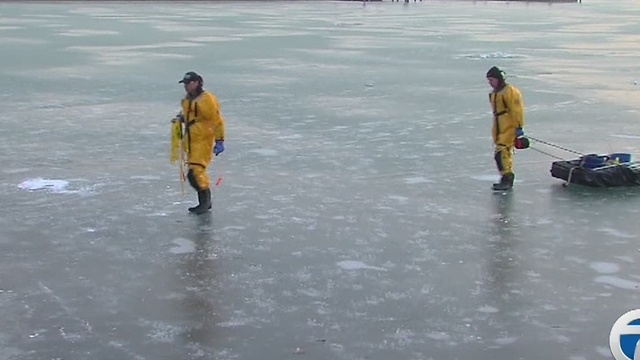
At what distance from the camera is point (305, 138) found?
34.7ft

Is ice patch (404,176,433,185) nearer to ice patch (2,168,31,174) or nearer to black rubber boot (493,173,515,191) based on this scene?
black rubber boot (493,173,515,191)

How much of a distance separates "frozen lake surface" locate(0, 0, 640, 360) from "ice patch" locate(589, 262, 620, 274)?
23mm

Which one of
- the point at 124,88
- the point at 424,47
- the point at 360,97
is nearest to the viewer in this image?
the point at 360,97

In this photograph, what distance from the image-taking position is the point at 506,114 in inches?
325

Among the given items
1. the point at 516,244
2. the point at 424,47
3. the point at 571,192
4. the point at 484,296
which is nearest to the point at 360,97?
the point at 571,192

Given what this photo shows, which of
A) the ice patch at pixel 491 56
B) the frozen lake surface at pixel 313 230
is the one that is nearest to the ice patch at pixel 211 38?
the ice patch at pixel 491 56

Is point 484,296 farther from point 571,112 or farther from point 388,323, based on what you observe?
point 571,112

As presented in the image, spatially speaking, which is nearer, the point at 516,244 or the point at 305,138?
the point at 516,244

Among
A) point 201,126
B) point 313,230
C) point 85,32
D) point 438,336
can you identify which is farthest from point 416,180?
point 85,32

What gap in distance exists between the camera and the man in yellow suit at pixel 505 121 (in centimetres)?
816

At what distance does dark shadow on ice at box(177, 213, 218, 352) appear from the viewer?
4.88 m

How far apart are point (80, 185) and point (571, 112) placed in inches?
286

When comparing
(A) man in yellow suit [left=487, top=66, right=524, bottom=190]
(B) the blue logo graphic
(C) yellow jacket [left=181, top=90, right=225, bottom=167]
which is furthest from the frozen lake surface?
(B) the blue logo graphic

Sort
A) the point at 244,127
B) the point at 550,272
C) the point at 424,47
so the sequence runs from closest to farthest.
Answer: the point at 550,272
the point at 244,127
the point at 424,47
